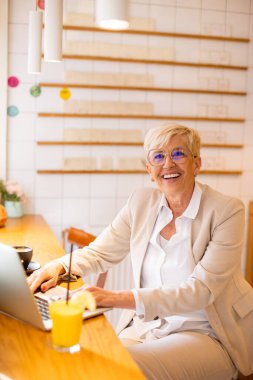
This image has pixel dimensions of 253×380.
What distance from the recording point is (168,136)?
184cm

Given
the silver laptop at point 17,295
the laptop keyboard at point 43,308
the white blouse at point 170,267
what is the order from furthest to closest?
the white blouse at point 170,267 < the laptop keyboard at point 43,308 < the silver laptop at point 17,295

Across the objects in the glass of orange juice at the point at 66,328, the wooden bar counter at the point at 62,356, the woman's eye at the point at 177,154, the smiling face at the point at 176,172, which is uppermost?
the woman's eye at the point at 177,154

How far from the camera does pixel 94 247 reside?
78.6 inches

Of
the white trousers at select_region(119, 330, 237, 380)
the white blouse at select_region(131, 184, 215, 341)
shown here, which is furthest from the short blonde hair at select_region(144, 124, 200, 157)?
the white trousers at select_region(119, 330, 237, 380)

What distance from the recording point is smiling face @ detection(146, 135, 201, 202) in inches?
73.3

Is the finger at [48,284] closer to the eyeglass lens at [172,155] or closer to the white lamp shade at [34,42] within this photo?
the eyeglass lens at [172,155]

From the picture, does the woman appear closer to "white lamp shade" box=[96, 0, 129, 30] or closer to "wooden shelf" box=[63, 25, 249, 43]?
"white lamp shade" box=[96, 0, 129, 30]

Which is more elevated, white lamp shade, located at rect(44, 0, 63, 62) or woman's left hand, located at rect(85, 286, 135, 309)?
white lamp shade, located at rect(44, 0, 63, 62)

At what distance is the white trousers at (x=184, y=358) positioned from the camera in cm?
152

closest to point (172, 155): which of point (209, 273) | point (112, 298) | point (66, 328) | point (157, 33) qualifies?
point (209, 273)

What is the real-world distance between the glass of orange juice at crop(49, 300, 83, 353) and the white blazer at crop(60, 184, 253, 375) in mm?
374

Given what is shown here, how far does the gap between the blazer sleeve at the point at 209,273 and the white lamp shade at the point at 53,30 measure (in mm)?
895

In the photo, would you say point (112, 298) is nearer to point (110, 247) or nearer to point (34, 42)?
point (110, 247)

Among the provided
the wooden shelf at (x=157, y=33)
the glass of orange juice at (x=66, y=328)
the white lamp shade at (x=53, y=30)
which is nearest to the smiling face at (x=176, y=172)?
the white lamp shade at (x=53, y=30)
